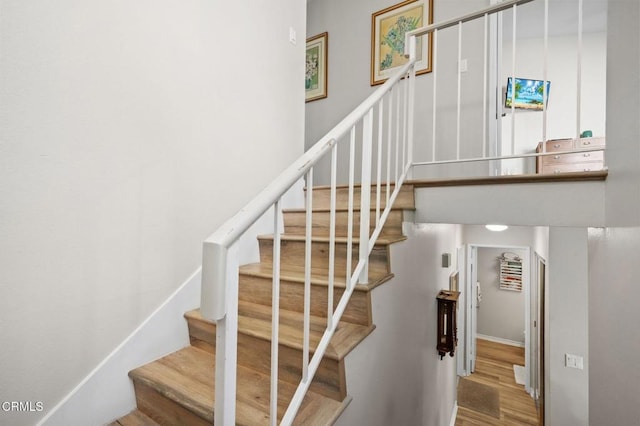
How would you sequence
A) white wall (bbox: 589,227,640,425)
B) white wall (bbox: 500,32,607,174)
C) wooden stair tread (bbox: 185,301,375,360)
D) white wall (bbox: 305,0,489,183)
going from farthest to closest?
white wall (bbox: 500,32,607,174), white wall (bbox: 305,0,489,183), wooden stair tread (bbox: 185,301,375,360), white wall (bbox: 589,227,640,425)

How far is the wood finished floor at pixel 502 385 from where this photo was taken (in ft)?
13.0

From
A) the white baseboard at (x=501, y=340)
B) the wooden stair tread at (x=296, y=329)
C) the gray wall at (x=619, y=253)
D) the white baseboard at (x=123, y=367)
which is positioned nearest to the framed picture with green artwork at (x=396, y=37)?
the gray wall at (x=619, y=253)

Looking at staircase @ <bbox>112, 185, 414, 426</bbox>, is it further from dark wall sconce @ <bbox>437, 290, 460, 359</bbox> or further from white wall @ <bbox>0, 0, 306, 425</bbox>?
dark wall sconce @ <bbox>437, 290, 460, 359</bbox>

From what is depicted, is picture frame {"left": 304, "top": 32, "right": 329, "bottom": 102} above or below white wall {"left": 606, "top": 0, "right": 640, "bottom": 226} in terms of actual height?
above

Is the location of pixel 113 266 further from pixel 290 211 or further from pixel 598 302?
pixel 598 302

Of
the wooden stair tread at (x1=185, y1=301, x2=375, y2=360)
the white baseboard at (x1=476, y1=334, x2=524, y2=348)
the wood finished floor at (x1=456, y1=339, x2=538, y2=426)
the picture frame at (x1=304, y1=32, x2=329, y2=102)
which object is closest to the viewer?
the wooden stair tread at (x1=185, y1=301, x2=375, y2=360)

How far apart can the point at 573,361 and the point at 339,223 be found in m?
2.70

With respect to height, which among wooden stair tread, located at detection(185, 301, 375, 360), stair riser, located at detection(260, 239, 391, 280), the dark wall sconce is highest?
stair riser, located at detection(260, 239, 391, 280)

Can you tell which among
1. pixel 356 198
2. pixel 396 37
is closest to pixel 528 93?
pixel 396 37

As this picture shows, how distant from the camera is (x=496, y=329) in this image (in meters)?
6.52

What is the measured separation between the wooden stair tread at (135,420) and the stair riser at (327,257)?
89cm

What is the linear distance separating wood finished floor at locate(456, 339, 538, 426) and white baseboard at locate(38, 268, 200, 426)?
3.98 metres

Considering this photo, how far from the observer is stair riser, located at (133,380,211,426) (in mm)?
1093

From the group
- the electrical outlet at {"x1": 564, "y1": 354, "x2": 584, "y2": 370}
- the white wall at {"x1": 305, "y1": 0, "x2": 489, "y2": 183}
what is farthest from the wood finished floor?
the white wall at {"x1": 305, "y1": 0, "x2": 489, "y2": 183}
